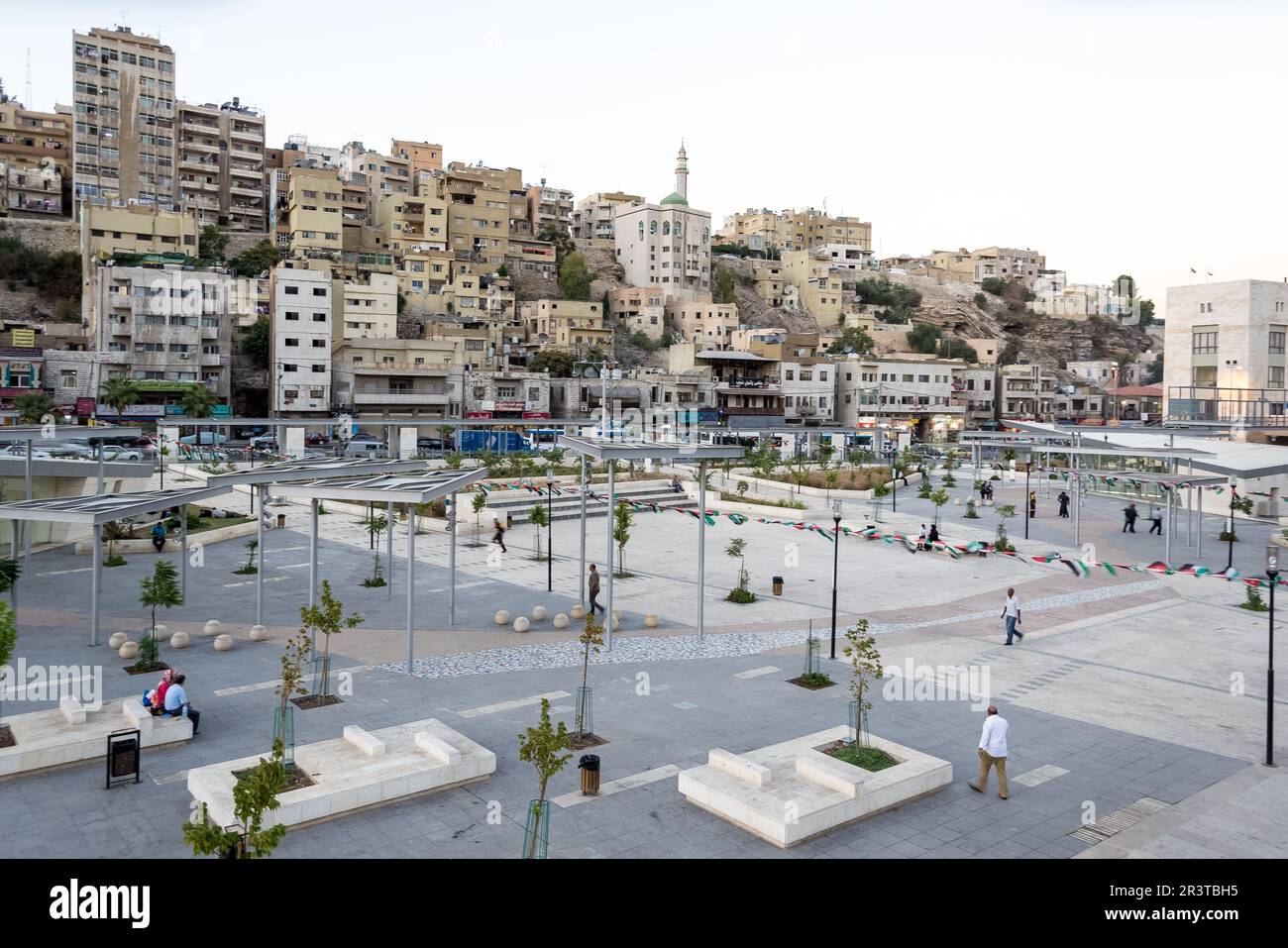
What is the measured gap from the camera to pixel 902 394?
97875 millimetres

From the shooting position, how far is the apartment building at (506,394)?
77.9m

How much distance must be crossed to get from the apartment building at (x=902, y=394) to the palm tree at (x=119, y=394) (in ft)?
205

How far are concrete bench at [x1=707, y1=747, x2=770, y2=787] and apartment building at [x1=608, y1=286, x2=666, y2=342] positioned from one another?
93675 mm

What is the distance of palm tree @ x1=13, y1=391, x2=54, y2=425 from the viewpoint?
53.7 meters

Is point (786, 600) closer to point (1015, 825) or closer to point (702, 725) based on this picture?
point (702, 725)

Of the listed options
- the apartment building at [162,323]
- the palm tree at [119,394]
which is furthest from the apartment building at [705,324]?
the palm tree at [119,394]

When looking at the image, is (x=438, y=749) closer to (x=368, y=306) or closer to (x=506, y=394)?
(x=506, y=394)

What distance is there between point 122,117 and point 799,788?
98.1 metres

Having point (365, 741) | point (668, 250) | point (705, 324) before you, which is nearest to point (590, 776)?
point (365, 741)

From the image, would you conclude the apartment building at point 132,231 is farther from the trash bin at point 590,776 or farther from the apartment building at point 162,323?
the trash bin at point 590,776

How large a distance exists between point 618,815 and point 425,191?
98275 millimetres

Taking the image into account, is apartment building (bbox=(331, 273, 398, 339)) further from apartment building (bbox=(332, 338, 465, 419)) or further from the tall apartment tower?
the tall apartment tower
